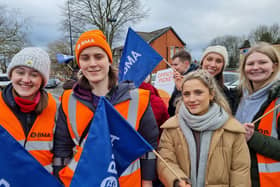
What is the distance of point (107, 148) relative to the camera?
4.92 ft

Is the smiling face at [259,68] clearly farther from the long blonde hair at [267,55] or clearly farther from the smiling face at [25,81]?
the smiling face at [25,81]

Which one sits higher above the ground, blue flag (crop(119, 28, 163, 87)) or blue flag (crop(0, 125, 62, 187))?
blue flag (crop(119, 28, 163, 87))

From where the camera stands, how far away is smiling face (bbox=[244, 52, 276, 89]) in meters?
2.22

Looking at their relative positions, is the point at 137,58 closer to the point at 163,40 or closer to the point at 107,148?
the point at 107,148

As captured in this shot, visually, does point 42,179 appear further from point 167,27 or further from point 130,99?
point 167,27

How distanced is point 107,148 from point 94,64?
0.72 meters

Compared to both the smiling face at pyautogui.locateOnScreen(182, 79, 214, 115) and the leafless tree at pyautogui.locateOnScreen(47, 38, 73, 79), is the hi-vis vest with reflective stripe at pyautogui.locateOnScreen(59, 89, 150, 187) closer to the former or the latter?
the smiling face at pyautogui.locateOnScreen(182, 79, 214, 115)

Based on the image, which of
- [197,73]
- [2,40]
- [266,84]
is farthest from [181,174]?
[2,40]

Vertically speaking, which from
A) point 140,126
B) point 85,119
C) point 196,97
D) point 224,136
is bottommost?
point 224,136

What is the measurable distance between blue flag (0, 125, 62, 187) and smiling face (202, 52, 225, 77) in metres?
2.41

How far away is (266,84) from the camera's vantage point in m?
2.20

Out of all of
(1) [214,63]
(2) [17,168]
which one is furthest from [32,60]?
(1) [214,63]

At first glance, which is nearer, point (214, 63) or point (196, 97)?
point (196, 97)

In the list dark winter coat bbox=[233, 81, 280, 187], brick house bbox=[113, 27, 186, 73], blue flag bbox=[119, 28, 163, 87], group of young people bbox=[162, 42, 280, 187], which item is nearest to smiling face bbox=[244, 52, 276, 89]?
group of young people bbox=[162, 42, 280, 187]
